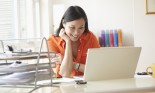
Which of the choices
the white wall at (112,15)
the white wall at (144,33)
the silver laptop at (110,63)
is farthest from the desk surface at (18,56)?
the white wall at (112,15)

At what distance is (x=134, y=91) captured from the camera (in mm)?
895

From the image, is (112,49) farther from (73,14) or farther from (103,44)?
(103,44)

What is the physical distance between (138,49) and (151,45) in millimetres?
1941

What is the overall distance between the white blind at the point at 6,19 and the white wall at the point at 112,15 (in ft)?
3.38

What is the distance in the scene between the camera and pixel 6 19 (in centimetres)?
277

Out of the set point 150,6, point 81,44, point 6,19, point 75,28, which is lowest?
point 81,44

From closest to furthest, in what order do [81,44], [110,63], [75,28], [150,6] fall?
[110,63] → [75,28] → [81,44] → [150,6]

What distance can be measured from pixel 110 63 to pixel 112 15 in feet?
7.42

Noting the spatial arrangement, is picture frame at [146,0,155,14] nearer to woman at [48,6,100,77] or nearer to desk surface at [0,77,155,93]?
woman at [48,6,100,77]

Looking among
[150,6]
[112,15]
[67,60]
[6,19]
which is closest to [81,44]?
[67,60]

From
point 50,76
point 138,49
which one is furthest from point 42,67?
point 138,49

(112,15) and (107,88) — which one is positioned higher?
(112,15)

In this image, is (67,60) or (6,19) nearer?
(67,60)

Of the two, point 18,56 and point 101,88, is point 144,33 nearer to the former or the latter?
point 101,88
